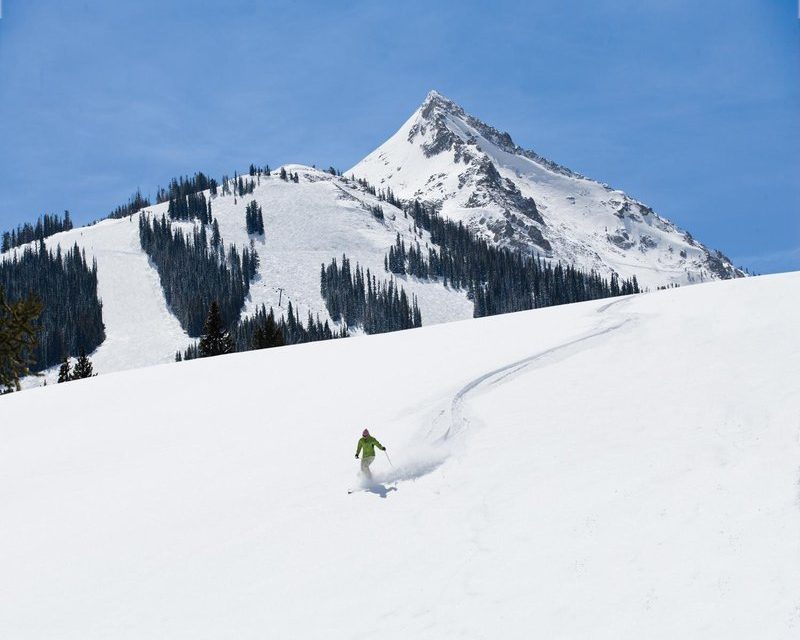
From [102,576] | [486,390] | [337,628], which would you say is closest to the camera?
[337,628]

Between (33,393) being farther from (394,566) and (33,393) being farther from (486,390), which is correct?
(394,566)

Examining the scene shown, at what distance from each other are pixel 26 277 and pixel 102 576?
18672 centimetres

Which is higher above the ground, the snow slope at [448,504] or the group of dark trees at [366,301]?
the group of dark trees at [366,301]

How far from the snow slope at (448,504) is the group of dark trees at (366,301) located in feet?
437

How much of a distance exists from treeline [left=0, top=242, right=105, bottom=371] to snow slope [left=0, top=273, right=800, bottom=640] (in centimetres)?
11048

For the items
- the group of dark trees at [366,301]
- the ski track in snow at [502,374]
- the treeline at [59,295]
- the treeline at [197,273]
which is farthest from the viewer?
the group of dark trees at [366,301]

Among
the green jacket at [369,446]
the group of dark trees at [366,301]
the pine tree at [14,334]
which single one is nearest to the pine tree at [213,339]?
the pine tree at [14,334]

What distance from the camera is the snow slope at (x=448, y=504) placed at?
1098 cm

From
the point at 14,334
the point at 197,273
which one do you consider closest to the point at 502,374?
the point at 14,334

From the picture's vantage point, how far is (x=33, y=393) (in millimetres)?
32062

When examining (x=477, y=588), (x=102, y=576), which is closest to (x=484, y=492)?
(x=477, y=588)

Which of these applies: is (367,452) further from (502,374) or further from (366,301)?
(366,301)

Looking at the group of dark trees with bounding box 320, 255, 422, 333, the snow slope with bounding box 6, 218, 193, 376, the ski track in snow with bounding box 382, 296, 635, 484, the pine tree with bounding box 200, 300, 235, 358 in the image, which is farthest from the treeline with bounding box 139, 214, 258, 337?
the ski track in snow with bounding box 382, 296, 635, 484

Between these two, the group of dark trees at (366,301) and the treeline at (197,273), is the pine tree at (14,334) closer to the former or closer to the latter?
the treeline at (197,273)
